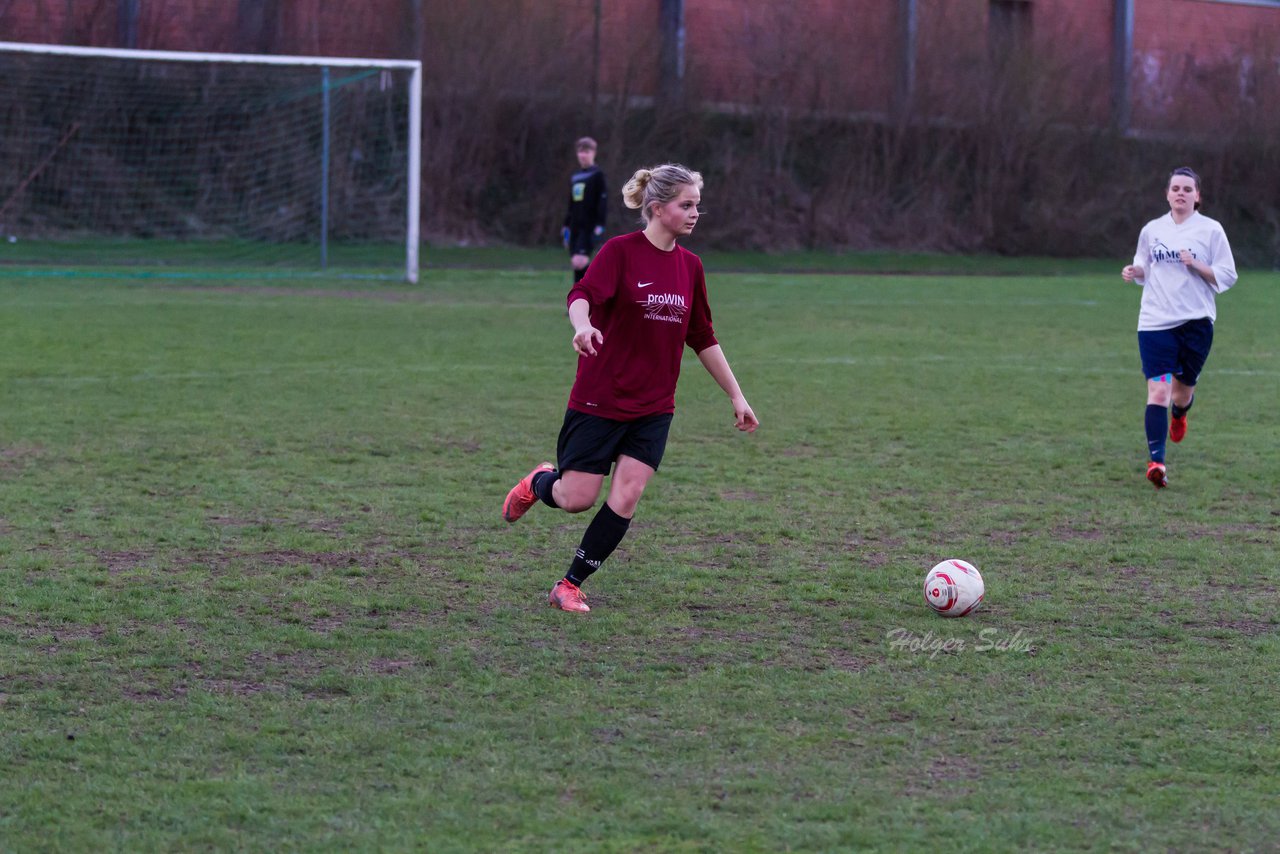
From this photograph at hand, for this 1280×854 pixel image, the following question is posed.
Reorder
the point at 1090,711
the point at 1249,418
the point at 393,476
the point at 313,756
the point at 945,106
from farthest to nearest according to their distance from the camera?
the point at 945,106 < the point at 1249,418 < the point at 393,476 < the point at 1090,711 < the point at 313,756

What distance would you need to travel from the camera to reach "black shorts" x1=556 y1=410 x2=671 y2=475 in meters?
5.35

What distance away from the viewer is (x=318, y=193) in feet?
77.5

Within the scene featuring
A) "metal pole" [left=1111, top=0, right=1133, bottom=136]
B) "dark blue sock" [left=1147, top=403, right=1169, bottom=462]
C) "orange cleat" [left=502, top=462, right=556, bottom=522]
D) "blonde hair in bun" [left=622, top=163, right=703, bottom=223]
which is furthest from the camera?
"metal pole" [left=1111, top=0, right=1133, bottom=136]

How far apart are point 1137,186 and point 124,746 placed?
106ft

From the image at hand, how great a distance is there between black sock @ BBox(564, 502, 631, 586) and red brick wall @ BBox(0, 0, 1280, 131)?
76.9ft

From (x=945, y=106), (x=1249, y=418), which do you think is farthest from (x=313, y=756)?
(x=945, y=106)

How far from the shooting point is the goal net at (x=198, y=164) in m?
22.7

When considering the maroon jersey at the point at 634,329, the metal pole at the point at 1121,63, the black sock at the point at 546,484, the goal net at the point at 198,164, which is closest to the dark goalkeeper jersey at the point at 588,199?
the goal net at the point at 198,164

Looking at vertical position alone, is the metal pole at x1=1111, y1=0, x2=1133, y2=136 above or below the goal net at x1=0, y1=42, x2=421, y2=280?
above

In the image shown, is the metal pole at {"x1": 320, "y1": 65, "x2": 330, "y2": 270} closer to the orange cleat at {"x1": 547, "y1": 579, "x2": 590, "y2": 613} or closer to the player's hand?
the orange cleat at {"x1": 547, "y1": 579, "x2": 590, "y2": 613}

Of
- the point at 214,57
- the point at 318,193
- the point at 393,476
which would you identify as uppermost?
the point at 214,57

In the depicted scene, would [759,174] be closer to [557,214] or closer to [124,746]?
[557,214]

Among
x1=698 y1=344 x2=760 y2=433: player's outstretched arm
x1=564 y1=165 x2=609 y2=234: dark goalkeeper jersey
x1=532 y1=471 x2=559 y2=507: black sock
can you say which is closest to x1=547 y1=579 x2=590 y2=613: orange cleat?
x1=532 y1=471 x2=559 y2=507: black sock

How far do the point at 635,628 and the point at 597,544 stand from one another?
40 centimetres
